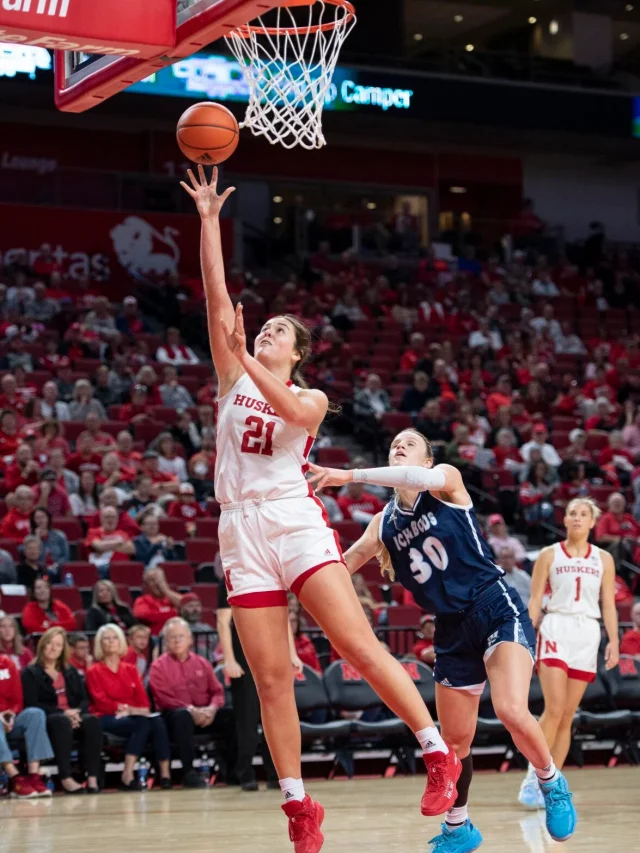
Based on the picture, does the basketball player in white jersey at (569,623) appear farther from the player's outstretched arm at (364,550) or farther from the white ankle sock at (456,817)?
the white ankle sock at (456,817)

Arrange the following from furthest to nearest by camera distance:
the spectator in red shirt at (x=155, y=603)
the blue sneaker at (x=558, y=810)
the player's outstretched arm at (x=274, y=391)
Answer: the spectator in red shirt at (x=155, y=603)
the blue sneaker at (x=558, y=810)
the player's outstretched arm at (x=274, y=391)

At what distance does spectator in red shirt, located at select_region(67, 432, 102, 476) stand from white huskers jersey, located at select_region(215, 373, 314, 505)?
367 inches

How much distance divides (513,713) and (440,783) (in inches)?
27.9

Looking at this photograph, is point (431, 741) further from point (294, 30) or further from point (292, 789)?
point (294, 30)

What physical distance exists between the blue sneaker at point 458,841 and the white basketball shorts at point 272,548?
1477mm

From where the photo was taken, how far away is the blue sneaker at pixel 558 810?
20.0ft

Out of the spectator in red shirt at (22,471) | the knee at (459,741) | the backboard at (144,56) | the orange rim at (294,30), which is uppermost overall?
the orange rim at (294,30)

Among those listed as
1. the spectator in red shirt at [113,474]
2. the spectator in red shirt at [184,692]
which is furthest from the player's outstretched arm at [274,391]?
the spectator in red shirt at [113,474]

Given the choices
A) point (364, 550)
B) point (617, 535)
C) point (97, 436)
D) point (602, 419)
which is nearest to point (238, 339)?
point (364, 550)

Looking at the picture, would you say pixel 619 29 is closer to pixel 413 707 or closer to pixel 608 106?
pixel 608 106

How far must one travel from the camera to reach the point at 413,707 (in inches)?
214

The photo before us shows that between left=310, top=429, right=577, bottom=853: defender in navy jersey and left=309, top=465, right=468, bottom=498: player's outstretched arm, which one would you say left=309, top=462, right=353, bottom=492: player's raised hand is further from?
left=310, top=429, right=577, bottom=853: defender in navy jersey

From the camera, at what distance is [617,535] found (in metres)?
15.5

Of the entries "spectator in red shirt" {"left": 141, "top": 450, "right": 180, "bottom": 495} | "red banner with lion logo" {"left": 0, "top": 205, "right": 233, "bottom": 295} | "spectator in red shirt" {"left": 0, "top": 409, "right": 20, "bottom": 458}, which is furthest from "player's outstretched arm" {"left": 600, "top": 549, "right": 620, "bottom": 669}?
"red banner with lion logo" {"left": 0, "top": 205, "right": 233, "bottom": 295}
